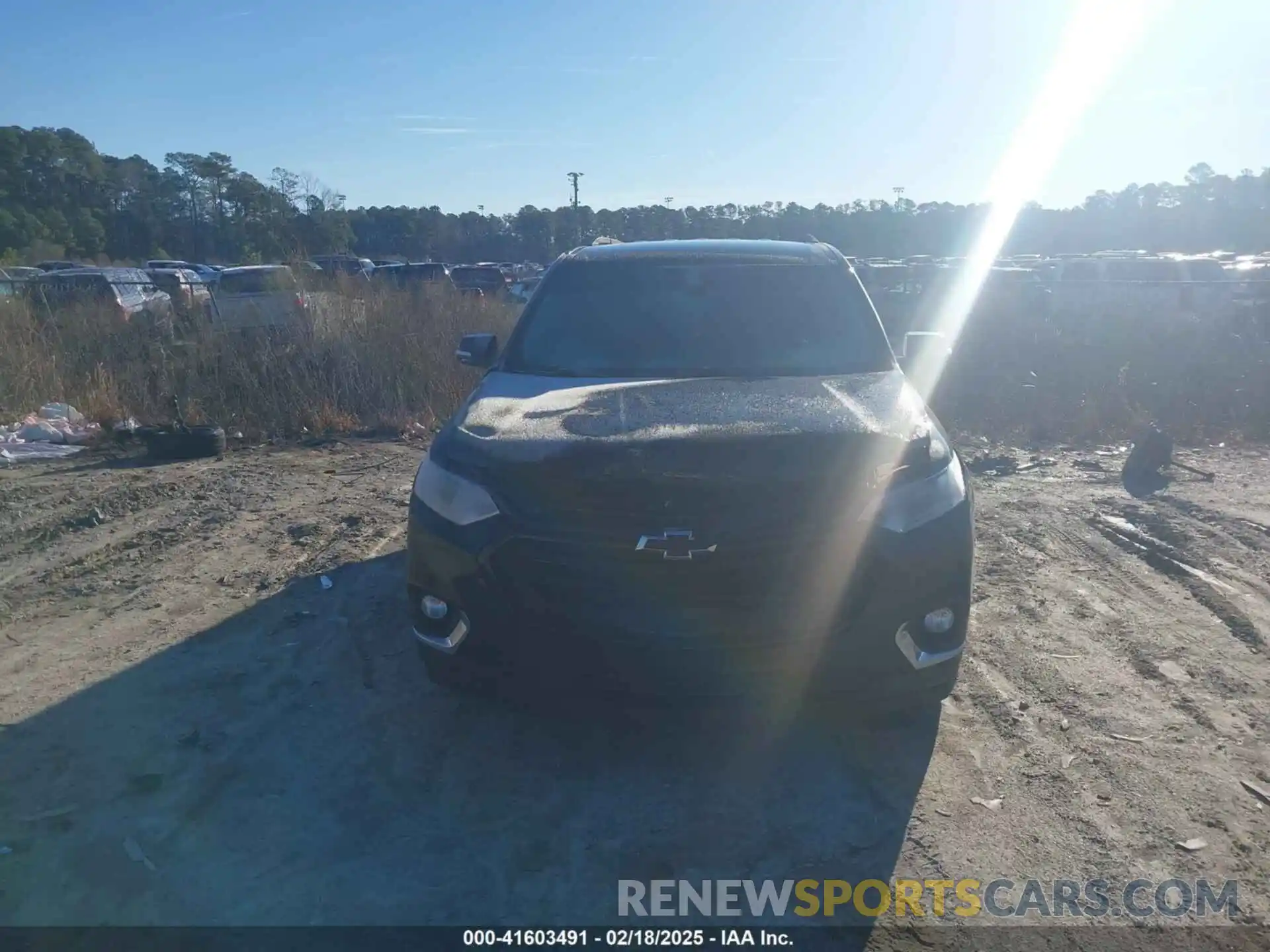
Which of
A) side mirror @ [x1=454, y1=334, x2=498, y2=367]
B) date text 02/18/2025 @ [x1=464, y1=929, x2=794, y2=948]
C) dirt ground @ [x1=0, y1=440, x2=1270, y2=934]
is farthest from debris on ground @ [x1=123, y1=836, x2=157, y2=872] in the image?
side mirror @ [x1=454, y1=334, x2=498, y2=367]

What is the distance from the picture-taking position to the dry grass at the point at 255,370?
35.4 feet

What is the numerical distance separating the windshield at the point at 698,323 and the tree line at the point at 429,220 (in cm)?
3728

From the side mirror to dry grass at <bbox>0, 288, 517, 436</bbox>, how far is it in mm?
5166

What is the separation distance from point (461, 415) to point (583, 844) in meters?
1.81

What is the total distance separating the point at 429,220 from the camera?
54.5 meters

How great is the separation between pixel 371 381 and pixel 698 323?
7150 millimetres

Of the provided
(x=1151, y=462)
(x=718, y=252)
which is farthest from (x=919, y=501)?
(x=1151, y=462)

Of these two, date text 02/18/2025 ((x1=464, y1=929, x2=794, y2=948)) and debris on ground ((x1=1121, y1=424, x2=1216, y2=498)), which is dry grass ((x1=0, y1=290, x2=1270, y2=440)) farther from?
date text 02/18/2025 ((x1=464, y1=929, x2=794, y2=948))

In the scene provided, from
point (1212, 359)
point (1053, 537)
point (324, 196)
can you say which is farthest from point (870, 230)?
point (1053, 537)

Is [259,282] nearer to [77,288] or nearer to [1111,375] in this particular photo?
[77,288]

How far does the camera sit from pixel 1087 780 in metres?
3.51

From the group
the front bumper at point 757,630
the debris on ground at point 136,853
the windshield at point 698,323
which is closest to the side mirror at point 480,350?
the windshield at point 698,323

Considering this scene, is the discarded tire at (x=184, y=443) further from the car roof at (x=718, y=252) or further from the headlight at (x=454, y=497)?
the headlight at (x=454, y=497)

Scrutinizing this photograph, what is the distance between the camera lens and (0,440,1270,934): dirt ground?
301 cm
